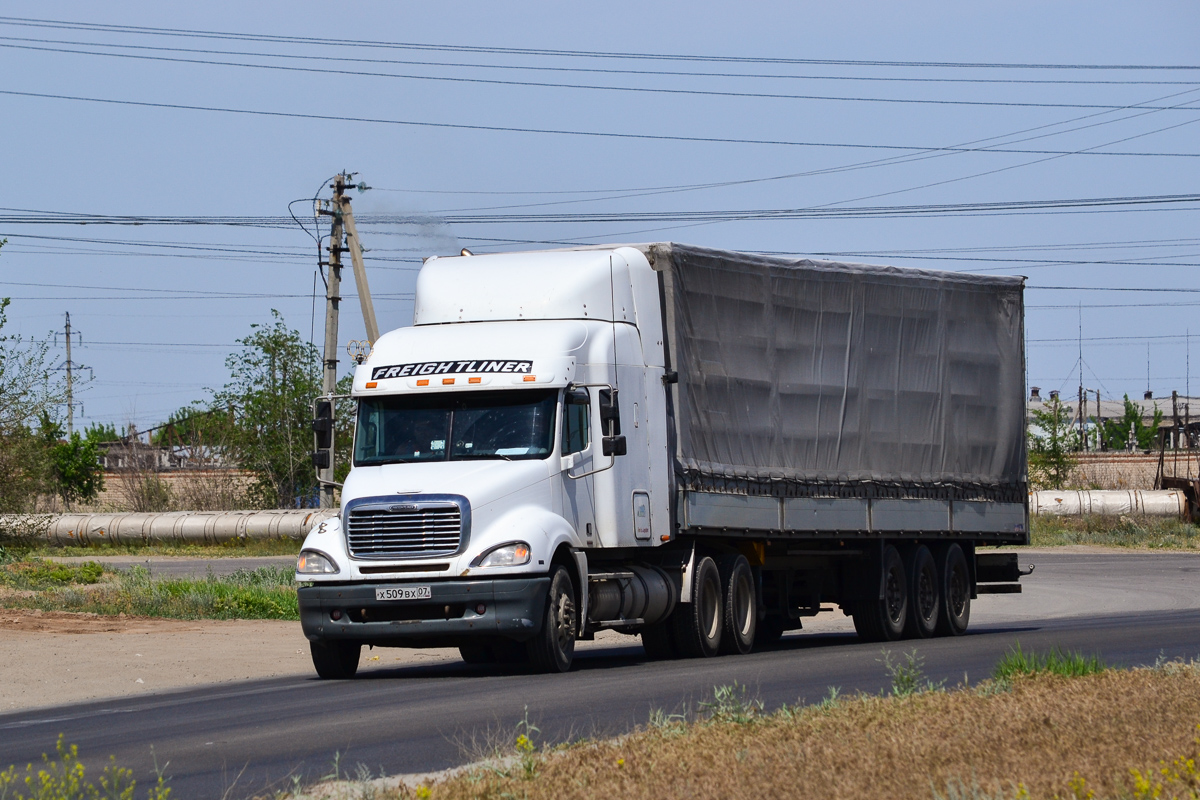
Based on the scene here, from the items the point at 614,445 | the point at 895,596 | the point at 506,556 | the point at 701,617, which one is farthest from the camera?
the point at 895,596

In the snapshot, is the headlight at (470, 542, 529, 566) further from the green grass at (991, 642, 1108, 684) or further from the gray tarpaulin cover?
the green grass at (991, 642, 1108, 684)

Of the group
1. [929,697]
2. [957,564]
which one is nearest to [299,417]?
[957,564]

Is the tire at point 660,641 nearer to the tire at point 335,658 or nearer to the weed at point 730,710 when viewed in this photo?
the tire at point 335,658

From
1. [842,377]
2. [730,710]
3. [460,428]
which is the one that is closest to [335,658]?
[460,428]

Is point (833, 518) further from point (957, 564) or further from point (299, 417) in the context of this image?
point (299, 417)

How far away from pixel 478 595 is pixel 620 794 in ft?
23.7

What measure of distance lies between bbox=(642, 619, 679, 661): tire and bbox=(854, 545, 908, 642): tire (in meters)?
3.76

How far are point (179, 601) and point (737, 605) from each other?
34.3ft

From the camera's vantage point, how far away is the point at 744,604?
58.6 ft

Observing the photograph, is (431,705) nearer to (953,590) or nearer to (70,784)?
(70,784)

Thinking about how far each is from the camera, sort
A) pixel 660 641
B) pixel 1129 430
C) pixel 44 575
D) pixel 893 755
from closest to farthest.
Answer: pixel 893 755 < pixel 660 641 < pixel 44 575 < pixel 1129 430

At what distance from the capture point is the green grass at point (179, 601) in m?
23.8

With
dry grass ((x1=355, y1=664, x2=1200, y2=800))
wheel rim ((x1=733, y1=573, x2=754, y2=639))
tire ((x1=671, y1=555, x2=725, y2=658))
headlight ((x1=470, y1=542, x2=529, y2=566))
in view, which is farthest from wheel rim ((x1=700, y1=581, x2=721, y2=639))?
dry grass ((x1=355, y1=664, x2=1200, y2=800))

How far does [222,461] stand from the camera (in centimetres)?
6144
